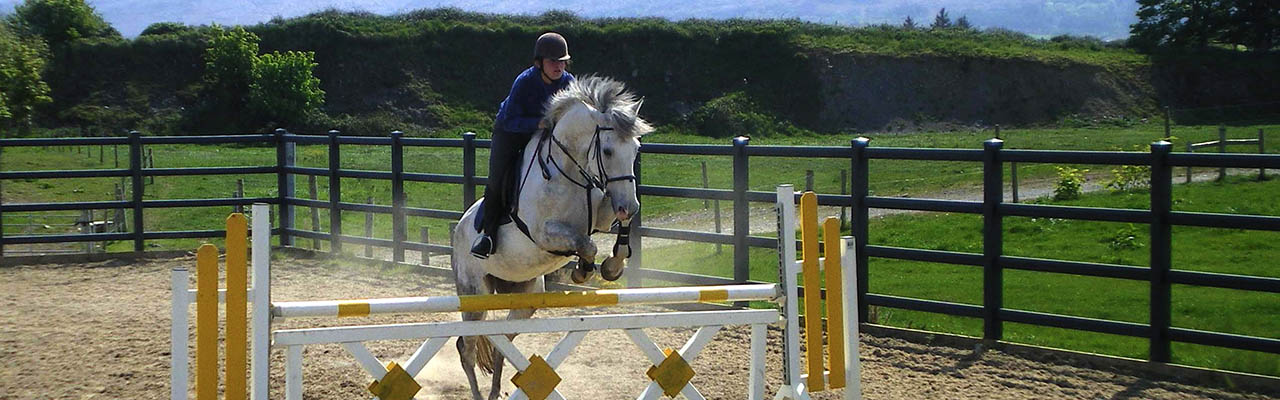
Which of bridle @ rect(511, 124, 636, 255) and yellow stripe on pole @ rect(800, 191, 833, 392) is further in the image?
bridle @ rect(511, 124, 636, 255)

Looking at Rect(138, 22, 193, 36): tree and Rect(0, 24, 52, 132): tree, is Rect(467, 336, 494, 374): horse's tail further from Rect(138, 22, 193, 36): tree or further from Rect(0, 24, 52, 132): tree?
Rect(138, 22, 193, 36): tree

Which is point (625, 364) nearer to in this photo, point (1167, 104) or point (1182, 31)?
point (1167, 104)

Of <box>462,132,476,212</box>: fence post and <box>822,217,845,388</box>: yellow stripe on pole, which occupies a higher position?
<box>462,132,476,212</box>: fence post

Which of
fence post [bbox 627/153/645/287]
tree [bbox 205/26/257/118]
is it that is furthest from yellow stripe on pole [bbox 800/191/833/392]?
tree [bbox 205/26/257/118]

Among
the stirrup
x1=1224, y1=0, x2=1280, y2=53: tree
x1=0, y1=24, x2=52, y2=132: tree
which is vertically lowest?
the stirrup

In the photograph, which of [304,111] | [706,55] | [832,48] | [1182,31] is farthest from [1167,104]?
[304,111]

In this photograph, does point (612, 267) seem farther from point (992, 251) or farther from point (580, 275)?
point (992, 251)

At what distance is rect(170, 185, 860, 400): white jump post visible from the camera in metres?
4.00

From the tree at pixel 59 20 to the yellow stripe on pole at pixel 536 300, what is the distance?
4959cm

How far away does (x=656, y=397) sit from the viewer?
4.60 m

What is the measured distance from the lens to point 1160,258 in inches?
269

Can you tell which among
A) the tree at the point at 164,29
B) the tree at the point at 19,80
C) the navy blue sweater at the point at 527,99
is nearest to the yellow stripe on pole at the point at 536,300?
the navy blue sweater at the point at 527,99

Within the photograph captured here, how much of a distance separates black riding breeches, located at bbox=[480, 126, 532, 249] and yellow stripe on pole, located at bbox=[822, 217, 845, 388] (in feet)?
5.99

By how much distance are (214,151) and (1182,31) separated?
141 ft
